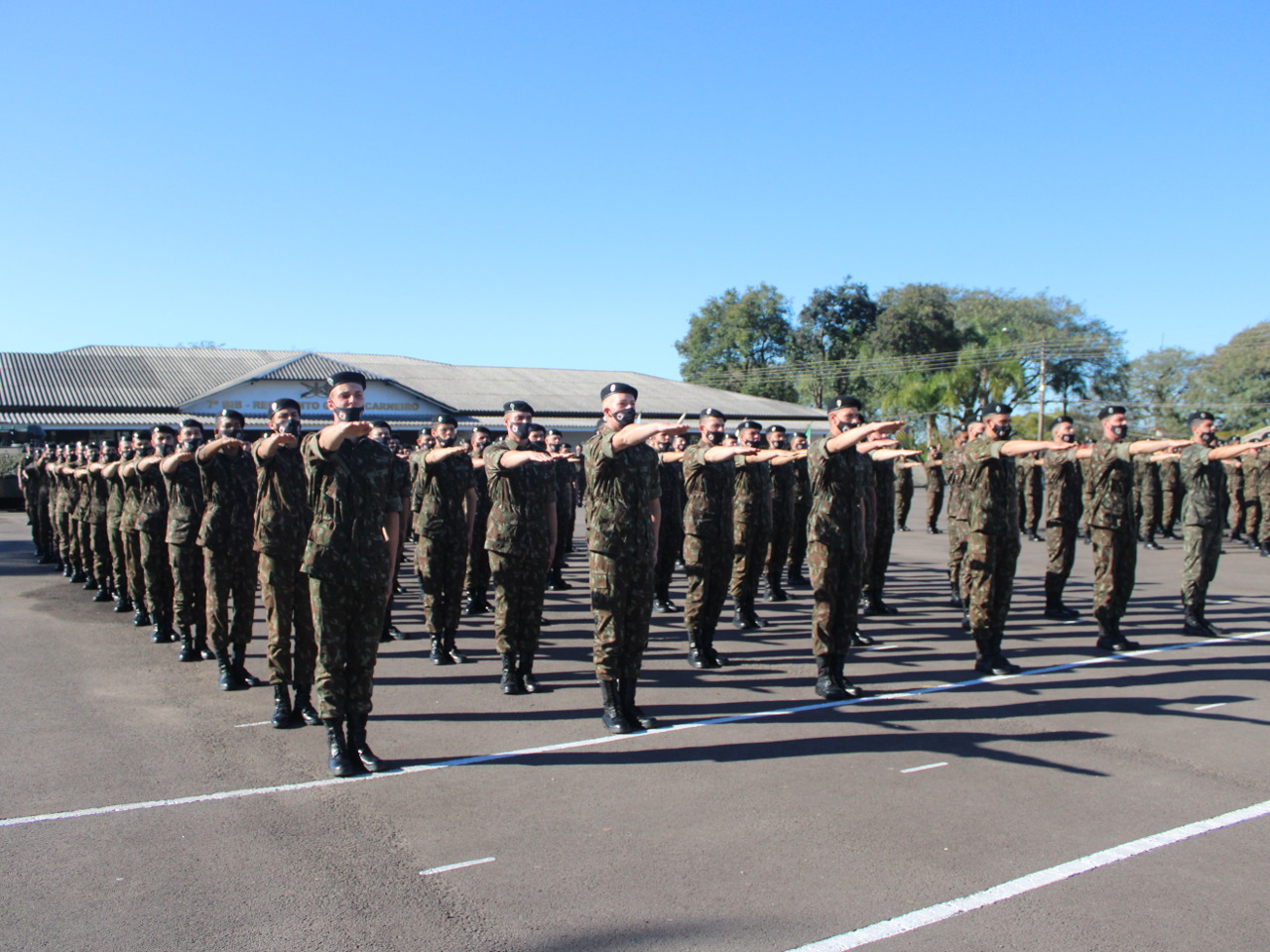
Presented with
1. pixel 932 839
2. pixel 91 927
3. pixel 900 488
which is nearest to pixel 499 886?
pixel 91 927

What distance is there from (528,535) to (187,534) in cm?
293

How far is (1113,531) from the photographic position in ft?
26.7

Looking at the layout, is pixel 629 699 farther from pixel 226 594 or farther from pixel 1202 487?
pixel 1202 487

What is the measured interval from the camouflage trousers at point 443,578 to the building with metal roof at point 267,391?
66.8 ft

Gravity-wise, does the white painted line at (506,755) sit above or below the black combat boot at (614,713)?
below

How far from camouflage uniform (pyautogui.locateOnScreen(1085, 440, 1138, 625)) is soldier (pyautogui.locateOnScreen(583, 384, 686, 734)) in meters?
4.40

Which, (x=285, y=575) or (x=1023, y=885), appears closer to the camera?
(x=1023, y=885)

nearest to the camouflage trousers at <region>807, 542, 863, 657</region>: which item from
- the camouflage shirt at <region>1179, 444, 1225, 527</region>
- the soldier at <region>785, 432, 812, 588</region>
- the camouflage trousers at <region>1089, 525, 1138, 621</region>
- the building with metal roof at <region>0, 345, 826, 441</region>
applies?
the camouflage trousers at <region>1089, 525, 1138, 621</region>

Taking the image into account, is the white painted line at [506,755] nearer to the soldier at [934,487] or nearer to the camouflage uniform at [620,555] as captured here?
the camouflage uniform at [620,555]

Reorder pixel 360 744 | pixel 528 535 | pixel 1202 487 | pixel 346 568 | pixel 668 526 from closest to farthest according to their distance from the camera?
pixel 346 568
pixel 360 744
pixel 528 535
pixel 1202 487
pixel 668 526

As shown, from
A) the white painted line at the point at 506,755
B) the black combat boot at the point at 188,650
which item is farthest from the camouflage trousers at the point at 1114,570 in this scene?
the black combat boot at the point at 188,650

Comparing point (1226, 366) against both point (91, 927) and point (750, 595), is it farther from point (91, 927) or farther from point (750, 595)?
point (91, 927)

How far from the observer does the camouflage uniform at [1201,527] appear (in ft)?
28.8

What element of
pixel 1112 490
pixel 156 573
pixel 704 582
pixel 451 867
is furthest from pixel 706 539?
pixel 156 573
